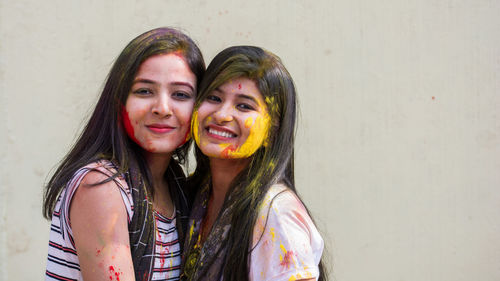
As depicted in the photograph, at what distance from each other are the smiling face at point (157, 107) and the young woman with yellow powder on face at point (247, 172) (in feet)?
0.31

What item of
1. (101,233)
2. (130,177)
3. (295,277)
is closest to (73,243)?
(101,233)

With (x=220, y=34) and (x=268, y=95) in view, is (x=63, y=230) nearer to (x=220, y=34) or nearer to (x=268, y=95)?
(x=268, y=95)

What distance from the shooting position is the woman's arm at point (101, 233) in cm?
209

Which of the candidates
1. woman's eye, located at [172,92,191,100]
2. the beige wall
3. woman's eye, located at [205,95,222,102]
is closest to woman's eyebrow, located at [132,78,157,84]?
woman's eye, located at [172,92,191,100]

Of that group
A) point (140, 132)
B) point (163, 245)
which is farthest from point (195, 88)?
point (163, 245)

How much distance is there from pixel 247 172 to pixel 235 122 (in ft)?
0.79

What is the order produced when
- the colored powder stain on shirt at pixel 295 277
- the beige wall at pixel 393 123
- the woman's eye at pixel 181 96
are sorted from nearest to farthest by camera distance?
the colored powder stain on shirt at pixel 295 277 → the woman's eye at pixel 181 96 → the beige wall at pixel 393 123

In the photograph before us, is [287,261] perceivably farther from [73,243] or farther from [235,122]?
[73,243]

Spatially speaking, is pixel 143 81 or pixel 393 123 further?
pixel 393 123

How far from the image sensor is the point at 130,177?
7.56ft

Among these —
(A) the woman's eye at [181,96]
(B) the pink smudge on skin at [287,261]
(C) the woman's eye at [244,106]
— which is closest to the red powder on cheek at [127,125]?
(A) the woman's eye at [181,96]

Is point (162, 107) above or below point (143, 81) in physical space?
below

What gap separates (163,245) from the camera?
2.39 metres

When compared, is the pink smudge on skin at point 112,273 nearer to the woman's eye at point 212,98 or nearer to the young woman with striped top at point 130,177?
the young woman with striped top at point 130,177
